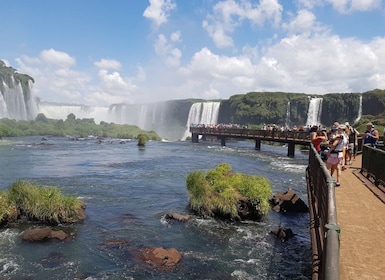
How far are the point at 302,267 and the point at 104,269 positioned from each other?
609cm

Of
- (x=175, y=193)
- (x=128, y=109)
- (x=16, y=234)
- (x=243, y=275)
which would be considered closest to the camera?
(x=243, y=275)

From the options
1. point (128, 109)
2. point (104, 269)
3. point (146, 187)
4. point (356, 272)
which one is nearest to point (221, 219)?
point (104, 269)

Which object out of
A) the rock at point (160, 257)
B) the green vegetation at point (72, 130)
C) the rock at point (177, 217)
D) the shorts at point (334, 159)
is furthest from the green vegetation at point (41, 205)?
the green vegetation at point (72, 130)

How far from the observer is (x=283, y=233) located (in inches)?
529

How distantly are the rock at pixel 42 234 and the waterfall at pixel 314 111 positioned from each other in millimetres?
63110

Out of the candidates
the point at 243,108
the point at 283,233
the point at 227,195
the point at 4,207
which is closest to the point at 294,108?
the point at 243,108

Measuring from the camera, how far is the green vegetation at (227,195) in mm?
15500

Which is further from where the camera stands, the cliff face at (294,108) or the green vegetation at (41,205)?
the cliff face at (294,108)

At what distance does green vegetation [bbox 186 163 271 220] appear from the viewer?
15.5 meters

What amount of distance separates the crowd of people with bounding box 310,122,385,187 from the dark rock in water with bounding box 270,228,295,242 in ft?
8.92

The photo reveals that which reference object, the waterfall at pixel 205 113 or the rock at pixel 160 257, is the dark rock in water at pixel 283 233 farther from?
the waterfall at pixel 205 113

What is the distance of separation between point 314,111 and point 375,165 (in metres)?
61.2

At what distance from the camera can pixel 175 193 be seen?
20734 millimetres

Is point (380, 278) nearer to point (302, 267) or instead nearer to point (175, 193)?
point (302, 267)
